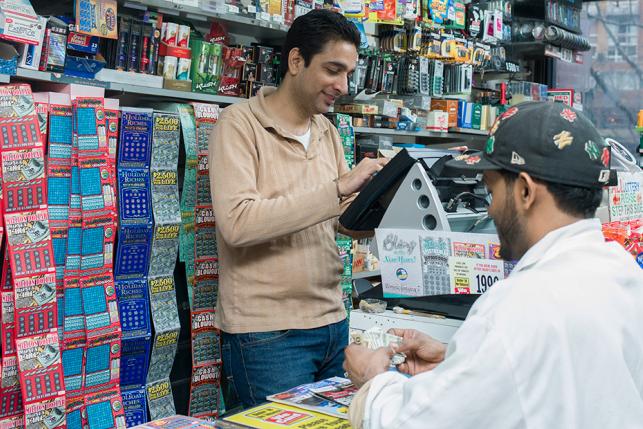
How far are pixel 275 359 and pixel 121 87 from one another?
135cm

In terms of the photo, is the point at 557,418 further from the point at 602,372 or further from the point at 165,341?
the point at 165,341

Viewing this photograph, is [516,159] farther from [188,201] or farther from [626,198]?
[626,198]

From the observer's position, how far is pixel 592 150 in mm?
1450

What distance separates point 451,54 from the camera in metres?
5.09

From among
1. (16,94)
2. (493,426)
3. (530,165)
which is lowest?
(493,426)

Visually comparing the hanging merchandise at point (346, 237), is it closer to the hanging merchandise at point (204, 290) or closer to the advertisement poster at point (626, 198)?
the hanging merchandise at point (204, 290)

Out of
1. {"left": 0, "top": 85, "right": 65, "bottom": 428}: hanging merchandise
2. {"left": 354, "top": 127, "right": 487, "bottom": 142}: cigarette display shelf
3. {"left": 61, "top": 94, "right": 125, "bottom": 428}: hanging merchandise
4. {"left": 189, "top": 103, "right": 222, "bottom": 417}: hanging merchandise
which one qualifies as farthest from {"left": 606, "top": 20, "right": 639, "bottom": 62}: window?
{"left": 0, "top": 85, "right": 65, "bottom": 428}: hanging merchandise

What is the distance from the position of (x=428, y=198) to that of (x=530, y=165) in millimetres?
982

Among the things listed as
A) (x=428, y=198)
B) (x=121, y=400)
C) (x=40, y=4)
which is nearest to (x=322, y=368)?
(x=428, y=198)

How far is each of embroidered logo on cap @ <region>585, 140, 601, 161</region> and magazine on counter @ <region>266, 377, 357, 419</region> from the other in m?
0.83

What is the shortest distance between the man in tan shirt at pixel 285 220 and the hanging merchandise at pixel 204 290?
2.40 feet

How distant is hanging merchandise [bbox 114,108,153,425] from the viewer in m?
3.11

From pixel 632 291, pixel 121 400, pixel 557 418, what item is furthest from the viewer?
Result: pixel 121 400

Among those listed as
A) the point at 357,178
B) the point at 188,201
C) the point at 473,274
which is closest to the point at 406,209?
the point at 357,178
